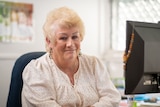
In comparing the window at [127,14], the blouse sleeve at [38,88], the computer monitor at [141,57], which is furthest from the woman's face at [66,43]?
Answer: the window at [127,14]

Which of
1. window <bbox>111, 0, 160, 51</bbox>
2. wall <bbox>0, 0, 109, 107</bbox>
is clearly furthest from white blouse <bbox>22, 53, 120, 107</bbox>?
window <bbox>111, 0, 160, 51</bbox>

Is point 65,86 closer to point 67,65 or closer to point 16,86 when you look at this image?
point 67,65

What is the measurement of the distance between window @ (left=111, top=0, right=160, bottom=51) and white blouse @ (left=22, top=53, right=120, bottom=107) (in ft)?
3.52

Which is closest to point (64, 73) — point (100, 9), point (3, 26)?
point (3, 26)

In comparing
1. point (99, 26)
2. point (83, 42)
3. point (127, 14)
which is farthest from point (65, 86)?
point (127, 14)

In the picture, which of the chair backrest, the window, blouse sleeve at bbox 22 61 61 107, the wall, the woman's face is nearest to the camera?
blouse sleeve at bbox 22 61 61 107

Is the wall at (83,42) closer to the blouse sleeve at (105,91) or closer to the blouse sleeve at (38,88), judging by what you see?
the blouse sleeve at (38,88)

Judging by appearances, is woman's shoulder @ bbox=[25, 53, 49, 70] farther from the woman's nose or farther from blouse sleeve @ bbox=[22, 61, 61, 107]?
the woman's nose

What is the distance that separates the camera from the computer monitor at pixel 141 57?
4.36 ft

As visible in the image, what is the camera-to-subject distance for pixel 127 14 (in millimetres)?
2746

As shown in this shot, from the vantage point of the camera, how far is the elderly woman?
1.47m

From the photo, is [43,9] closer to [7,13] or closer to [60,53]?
[7,13]

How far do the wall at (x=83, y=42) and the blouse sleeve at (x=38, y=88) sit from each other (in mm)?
625

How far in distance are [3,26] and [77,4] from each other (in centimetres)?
78
